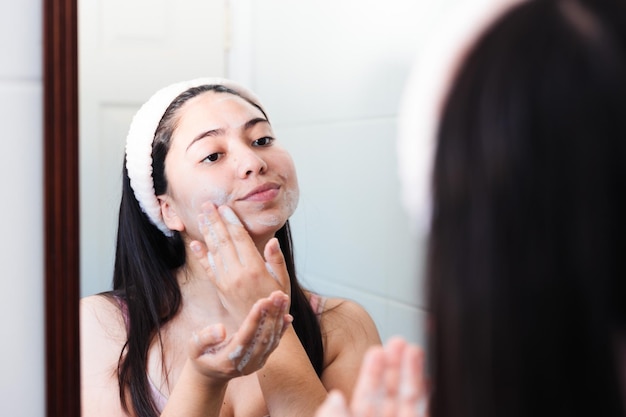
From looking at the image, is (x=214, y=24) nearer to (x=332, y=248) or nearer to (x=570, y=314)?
(x=332, y=248)

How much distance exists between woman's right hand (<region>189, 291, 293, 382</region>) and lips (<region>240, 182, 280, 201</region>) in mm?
86

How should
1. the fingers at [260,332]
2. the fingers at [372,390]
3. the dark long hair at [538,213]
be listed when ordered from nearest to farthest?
the dark long hair at [538,213], the fingers at [372,390], the fingers at [260,332]

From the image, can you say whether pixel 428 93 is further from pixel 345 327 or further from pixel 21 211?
pixel 21 211

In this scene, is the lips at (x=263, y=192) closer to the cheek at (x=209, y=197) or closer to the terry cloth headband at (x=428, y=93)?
the cheek at (x=209, y=197)

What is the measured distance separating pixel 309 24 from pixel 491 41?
0.28m

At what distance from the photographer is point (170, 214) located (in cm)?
67

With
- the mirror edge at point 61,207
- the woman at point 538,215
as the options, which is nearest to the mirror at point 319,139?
the mirror edge at point 61,207

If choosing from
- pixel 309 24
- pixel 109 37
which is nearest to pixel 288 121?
pixel 309 24

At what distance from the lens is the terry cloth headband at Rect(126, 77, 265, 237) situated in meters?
0.67

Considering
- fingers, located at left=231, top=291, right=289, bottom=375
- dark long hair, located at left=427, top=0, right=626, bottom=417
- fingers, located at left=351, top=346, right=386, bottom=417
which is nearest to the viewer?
dark long hair, located at left=427, top=0, right=626, bottom=417

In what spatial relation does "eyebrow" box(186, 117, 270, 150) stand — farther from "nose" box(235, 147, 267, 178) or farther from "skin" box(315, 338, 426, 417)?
"skin" box(315, 338, 426, 417)

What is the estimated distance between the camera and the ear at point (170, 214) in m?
0.67

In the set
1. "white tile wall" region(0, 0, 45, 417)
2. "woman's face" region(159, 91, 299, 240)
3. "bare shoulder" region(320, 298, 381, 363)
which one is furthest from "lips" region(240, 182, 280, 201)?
"white tile wall" region(0, 0, 45, 417)

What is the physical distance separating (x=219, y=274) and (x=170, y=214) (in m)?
0.07
